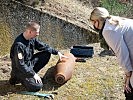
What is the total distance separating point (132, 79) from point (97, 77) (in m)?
1.94

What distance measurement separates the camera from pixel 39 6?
11.2 m

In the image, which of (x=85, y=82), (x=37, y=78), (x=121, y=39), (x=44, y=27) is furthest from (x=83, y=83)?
(x=44, y=27)

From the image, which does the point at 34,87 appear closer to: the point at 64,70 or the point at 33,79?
the point at 33,79

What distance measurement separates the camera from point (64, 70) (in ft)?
20.0

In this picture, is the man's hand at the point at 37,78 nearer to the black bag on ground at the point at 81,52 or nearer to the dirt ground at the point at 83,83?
the dirt ground at the point at 83,83

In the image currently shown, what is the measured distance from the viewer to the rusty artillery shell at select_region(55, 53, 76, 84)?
6.06 metres

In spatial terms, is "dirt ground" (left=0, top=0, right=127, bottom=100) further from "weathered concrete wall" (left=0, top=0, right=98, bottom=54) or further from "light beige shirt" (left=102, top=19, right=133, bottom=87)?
"weathered concrete wall" (left=0, top=0, right=98, bottom=54)

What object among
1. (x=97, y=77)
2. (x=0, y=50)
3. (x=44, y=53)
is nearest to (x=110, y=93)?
(x=97, y=77)

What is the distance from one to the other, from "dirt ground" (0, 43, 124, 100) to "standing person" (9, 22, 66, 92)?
17 cm

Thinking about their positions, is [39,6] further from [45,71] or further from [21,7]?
[45,71]

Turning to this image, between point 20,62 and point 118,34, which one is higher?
point 118,34

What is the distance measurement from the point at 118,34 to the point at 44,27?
6.34m

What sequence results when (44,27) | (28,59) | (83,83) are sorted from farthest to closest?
(44,27) < (83,83) < (28,59)

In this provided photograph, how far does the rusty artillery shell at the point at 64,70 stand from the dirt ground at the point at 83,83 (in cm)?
11
